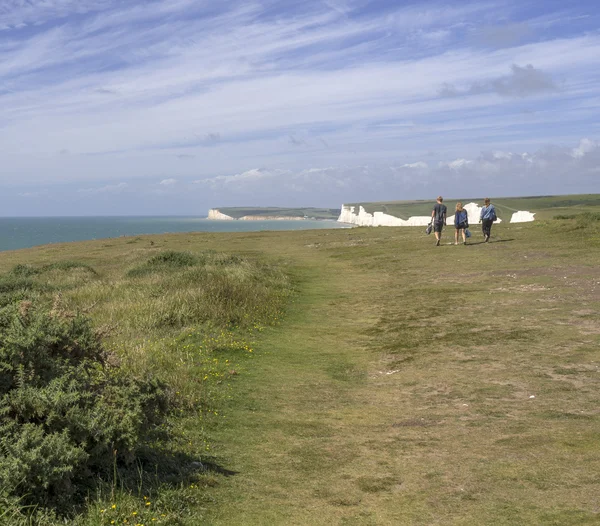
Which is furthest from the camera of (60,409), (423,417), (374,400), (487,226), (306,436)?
(487,226)

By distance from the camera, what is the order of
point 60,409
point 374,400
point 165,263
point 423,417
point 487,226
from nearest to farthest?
point 60,409
point 423,417
point 374,400
point 165,263
point 487,226

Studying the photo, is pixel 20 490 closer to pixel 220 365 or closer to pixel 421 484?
pixel 421 484

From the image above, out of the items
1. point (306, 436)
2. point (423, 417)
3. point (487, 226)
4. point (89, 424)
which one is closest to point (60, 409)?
point (89, 424)

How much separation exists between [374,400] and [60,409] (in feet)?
17.3

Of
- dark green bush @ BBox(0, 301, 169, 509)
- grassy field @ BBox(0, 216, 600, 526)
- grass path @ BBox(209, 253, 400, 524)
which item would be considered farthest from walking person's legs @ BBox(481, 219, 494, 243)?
dark green bush @ BBox(0, 301, 169, 509)

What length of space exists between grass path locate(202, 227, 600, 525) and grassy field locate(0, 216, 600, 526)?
0.03 m

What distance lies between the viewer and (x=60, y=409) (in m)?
5.56

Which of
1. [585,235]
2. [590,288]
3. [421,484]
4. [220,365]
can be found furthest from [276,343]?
[585,235]

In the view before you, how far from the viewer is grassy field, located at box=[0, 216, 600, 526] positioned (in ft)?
18.8

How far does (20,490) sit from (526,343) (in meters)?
9.80

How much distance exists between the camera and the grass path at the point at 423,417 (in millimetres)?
5777

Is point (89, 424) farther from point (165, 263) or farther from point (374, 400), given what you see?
point (165, 263)

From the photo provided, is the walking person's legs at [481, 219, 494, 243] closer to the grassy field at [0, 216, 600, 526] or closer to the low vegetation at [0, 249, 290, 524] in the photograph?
the grassy field at [0, 216, 600, 526]

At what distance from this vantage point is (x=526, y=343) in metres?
11.7
